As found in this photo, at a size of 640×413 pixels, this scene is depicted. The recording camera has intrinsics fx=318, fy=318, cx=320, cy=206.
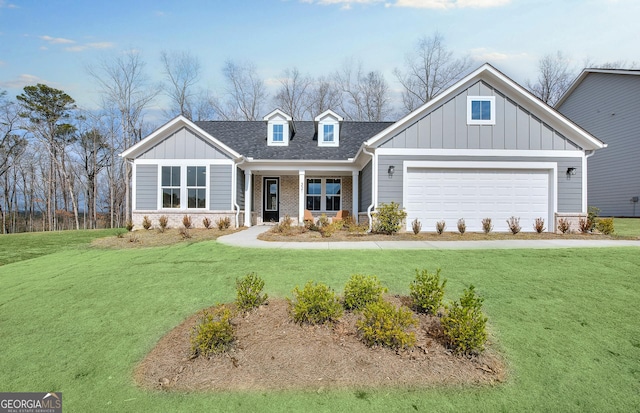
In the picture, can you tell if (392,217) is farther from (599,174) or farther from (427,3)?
(599,174)

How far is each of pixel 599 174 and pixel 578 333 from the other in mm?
19796

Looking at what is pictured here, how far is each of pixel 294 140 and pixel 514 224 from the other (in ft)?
36.4

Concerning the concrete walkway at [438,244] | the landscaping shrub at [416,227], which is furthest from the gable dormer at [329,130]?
the concrete walkway at [438,244]

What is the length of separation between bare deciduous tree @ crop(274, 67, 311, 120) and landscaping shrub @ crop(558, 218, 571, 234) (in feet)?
80.2

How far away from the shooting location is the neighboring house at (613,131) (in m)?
16.1

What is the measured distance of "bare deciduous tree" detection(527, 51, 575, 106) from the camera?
30484 millimetres

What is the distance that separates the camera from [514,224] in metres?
10.9

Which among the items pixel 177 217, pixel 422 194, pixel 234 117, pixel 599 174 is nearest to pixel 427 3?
pixel 422 194

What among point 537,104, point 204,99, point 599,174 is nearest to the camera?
point 537,104

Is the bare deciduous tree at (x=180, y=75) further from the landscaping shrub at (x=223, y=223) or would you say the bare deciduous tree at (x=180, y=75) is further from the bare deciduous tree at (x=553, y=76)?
the bare deciduous tree at (x=553, y=76)

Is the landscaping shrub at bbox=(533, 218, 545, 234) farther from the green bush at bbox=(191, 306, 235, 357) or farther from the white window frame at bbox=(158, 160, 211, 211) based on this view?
the white window frame at bbox=(158, 160, 211, 211)

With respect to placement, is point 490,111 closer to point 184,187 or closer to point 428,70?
point 184,187

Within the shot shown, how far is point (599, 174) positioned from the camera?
18.1 meters

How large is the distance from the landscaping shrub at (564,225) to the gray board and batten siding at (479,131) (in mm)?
2587
